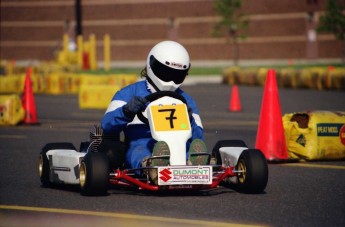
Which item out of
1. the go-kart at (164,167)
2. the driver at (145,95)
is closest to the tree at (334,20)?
the driver at (145,95)

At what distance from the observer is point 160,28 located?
233ft

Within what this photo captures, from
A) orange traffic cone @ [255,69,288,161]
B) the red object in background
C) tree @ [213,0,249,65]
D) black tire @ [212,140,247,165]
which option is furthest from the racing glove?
tree @ [213,0,249,65]

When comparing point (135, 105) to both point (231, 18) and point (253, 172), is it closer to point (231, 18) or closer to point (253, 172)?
point (253, 172)

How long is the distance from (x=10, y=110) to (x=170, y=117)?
9.49m

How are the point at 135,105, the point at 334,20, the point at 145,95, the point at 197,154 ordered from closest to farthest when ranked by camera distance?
the point at 197,154 < the point at 135,105 < the point at 145,95 < the point at 334,20

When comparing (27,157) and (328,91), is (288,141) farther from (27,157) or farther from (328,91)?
(328,91)

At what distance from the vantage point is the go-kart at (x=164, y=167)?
8.45 meters

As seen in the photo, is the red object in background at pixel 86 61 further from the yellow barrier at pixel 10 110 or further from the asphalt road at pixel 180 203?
the asphalt road at pixel 180 203

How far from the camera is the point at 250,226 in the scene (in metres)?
7.00

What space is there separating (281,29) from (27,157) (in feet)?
182

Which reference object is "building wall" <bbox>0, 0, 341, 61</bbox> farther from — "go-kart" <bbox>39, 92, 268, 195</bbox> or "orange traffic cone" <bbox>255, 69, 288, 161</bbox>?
"go-kart" <bbox>39, 92, 268, 195</bbox>

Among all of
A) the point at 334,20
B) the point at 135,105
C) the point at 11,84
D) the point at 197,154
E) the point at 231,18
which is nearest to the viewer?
the point at 197,154

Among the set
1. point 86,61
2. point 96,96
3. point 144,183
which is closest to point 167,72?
point 144,183

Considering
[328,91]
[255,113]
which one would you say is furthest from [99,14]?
[255,113]
